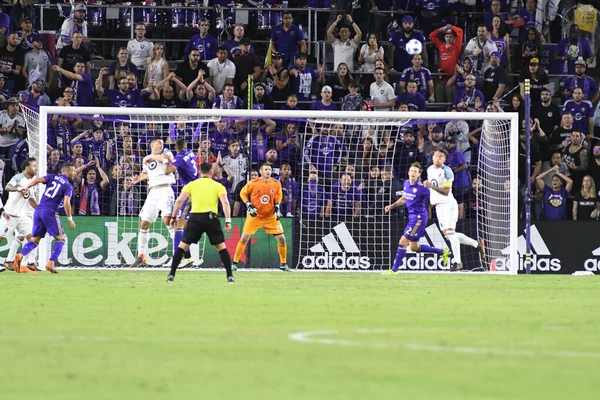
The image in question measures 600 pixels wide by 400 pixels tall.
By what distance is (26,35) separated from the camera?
86.6ft

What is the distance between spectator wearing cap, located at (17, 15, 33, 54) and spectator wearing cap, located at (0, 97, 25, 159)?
2.02 metres

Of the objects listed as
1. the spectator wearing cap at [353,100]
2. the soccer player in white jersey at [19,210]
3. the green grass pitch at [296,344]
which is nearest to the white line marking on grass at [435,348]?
the green grass pitch at [296,344]

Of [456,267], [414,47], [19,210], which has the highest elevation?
[414,47]

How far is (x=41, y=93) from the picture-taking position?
2497cm

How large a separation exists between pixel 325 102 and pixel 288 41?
2.49 m

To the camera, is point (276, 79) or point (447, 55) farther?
point (447, 55)

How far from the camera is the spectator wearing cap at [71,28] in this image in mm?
26812

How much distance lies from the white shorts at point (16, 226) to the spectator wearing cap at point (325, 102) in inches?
277

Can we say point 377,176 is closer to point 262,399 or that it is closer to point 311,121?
point 311,121

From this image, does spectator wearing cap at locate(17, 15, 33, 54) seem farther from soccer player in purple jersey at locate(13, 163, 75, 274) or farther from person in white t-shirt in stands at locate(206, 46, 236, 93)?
soccer player in purple jersey at locate(13, 163, 75, 274)

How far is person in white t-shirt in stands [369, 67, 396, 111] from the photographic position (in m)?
26.2

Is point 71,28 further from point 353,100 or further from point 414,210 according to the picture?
point 414,210

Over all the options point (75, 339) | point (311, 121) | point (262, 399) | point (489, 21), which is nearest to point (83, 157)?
point (311, 121)

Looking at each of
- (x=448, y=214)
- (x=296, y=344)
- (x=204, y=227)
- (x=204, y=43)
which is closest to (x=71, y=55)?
(x=204, y=43)
